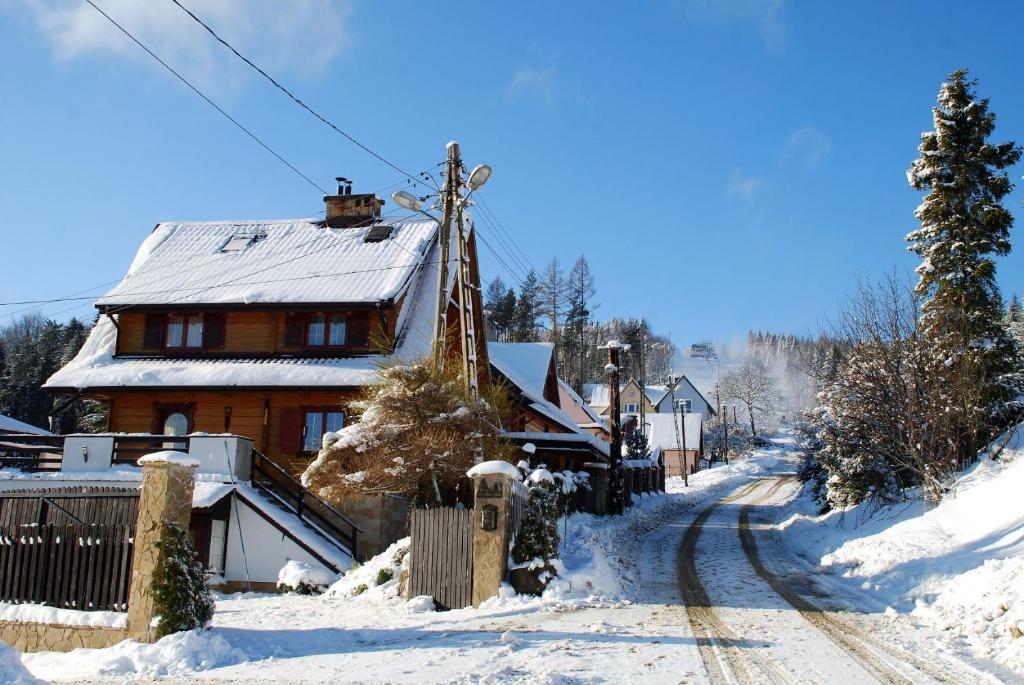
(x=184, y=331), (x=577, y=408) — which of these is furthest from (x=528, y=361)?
(x=577, y=408)

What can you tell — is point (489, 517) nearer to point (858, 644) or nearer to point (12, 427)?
point (858, 644)

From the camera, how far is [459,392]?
54.6ft

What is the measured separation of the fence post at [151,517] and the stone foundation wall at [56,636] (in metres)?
0.44

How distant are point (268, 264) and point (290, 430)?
7.05 metres

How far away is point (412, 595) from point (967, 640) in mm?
8497

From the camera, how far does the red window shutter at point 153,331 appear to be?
25188 mm

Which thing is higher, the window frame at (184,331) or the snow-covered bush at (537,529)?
the window frame at (184,331)

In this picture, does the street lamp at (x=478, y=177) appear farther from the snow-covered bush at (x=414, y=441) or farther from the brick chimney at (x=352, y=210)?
the brick chimney at (x=352, y=210)

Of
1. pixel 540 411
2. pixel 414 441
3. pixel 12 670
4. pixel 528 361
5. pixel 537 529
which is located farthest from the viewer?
pixel 528 361

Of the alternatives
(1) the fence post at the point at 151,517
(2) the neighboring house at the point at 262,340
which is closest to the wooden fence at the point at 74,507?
(1) the fence post at the point at 151,517

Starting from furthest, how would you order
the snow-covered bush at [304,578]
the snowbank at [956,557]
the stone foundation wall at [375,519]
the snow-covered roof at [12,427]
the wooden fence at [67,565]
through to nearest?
the snow-covered roof at [12,427] < the stone foundation wall at [375,519] < the snow-covered bush at [304,578] < the wooden fence at [67,565] < the snowbank at [956,557]

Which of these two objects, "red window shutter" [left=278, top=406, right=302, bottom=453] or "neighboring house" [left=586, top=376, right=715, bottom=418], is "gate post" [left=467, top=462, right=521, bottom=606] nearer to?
"red window shutter" [left=278, top=406, right=302, bottom=453]

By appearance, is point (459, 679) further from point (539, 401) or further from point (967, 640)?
point (539, 401)

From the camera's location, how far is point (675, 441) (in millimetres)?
81500
